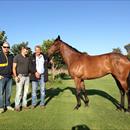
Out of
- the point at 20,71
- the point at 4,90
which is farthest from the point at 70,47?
the point at 4,90

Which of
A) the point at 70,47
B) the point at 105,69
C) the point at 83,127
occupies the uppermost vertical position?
the point at 70,47

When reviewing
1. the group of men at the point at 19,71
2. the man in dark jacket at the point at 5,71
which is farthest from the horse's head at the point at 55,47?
the man in dark jacket at the point at 5,71

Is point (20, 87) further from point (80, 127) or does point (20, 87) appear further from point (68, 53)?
point (80, 127)

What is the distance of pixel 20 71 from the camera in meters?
9.20

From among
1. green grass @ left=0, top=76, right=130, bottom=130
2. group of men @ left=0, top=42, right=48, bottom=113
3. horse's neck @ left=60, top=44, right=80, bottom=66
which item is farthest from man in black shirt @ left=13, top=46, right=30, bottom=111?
horse's neck @ left=60, top=44, right=80, bottom=66

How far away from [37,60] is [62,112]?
7.08ft

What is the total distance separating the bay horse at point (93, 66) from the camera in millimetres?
9109

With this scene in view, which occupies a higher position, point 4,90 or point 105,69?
point 105,69

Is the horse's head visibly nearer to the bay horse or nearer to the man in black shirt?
the bay horse

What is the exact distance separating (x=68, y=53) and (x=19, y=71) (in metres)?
2.18

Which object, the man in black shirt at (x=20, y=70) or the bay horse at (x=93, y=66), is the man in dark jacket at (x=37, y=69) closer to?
the man in black shirt at (x=20, y=70)

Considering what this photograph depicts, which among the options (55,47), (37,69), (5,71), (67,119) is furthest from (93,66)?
(5,71)

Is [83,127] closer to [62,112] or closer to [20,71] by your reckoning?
[62,112]

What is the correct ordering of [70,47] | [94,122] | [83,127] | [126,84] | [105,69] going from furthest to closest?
[70,47]
[105,69]
[126,84]
[94,122]
[83,127]
